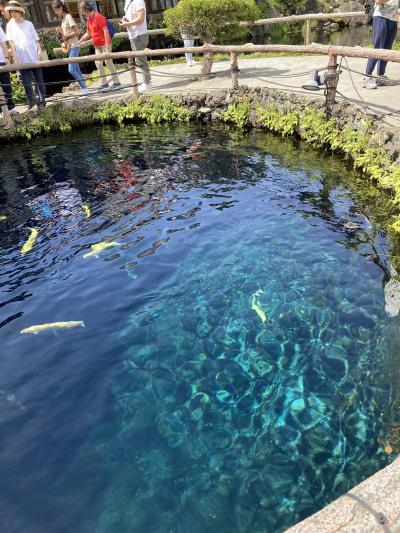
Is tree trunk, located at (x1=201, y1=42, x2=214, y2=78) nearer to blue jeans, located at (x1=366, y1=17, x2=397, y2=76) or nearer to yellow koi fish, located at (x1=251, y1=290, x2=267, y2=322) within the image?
blue jeans, located at (x1=366, y1=17, x2=397, y2=76)

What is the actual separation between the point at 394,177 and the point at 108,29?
32.5 ft

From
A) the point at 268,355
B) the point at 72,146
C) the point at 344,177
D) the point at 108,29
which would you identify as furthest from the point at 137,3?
the point at 268,355

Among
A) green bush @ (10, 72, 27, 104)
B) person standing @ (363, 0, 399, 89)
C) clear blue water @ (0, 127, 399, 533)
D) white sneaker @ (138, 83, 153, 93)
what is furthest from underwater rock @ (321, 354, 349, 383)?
green bush @ (10, 72, 27, 104)

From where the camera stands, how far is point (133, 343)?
185 inches

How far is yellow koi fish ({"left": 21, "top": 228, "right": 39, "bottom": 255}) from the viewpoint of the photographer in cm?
667

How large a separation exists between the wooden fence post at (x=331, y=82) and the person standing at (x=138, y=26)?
553 cm

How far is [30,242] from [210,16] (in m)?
8.67

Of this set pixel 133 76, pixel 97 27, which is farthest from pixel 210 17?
pixel 97 27

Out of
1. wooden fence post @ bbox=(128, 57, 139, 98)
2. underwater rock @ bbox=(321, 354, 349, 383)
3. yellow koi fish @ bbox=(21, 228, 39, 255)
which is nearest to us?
underwater rock @ bbox=(321, 354, 349, 383)

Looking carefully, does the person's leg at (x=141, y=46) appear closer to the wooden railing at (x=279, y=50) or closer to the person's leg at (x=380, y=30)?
the wooden railing at (x=279, y=50)

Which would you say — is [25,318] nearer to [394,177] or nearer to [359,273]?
[359,273]

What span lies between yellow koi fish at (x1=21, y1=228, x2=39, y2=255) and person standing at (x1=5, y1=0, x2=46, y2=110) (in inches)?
274

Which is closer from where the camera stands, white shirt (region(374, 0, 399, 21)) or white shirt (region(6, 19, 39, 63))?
white shirt (region(374, 0, 399, 21))

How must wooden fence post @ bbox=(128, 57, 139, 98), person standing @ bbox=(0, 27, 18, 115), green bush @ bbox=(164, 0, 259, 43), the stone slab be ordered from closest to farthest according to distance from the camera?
1. the stone slab
2. person standing @ bbox=(0, 27, 18, 115)
3. green bush @ bbox=(164, 0, 259, 43)
4. wooden fence post @ bbox=(128, 57, 139, 98)
